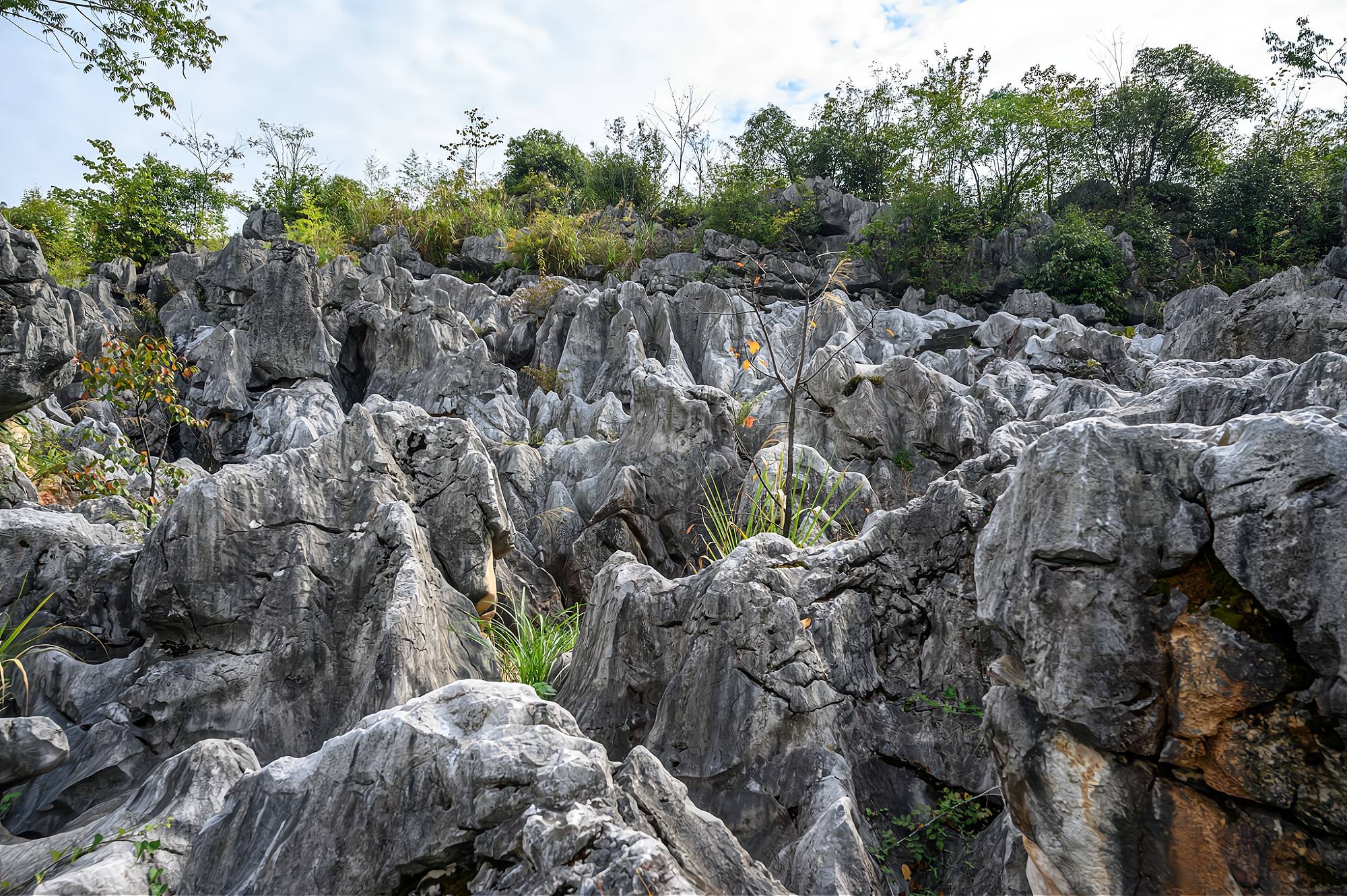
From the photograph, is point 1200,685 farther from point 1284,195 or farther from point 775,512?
point 1284,195

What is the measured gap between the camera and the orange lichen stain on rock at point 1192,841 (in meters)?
2.15

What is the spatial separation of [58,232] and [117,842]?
24.3 metres

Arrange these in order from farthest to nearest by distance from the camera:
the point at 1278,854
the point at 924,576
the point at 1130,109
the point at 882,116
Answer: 1. the point at 882,116
2. the point at 1130,109
3. the point at 924,576
4. the point at 1278,854

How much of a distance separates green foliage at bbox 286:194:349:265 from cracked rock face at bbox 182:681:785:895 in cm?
1746

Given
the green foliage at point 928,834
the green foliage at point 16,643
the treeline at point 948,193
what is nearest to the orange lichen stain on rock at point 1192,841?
the green foliage at point 928,834

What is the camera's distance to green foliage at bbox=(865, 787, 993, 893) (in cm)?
355

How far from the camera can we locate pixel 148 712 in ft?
15.2

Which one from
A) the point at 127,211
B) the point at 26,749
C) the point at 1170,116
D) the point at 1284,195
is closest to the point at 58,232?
the point at 127,211

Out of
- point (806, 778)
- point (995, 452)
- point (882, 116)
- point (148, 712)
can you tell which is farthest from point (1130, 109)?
point (148, 712)

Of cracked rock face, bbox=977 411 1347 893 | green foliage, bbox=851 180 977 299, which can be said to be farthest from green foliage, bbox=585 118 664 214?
cracked rock face, bbox=977 411 1347 893

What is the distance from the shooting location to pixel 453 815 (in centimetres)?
253

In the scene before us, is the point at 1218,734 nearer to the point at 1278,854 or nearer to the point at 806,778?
the point at 1278,854

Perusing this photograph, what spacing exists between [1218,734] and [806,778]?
2.05m

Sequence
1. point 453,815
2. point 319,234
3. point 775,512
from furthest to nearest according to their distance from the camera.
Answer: point 319,234, point 775,512, point 453,815
